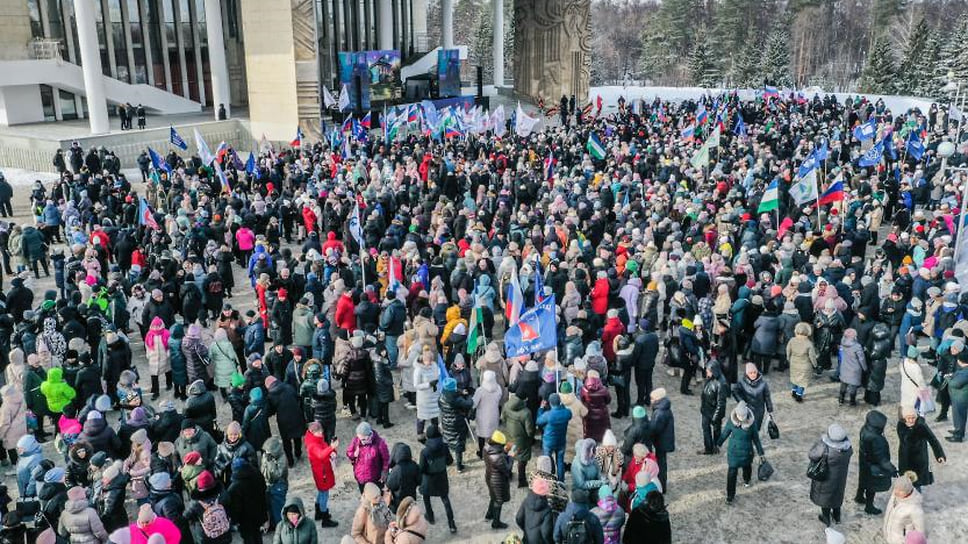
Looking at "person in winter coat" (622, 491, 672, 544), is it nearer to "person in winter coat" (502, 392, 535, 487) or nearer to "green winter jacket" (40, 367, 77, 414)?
"person in winter coat" (502, 392, 535, 487)

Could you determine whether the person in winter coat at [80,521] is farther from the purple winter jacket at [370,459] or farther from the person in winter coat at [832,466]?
the person in winter coat at [832,466]

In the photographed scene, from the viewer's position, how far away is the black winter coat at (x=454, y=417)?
874 centimetres

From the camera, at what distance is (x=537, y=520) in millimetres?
6727

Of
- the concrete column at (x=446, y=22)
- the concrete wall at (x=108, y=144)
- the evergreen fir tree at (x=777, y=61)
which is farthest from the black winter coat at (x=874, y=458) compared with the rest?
the evergreen fir tree at (x=777, y=61)

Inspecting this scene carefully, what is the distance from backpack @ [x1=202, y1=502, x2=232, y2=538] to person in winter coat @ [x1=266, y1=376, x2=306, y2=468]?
1.79 meters

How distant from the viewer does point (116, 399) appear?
10789 mm

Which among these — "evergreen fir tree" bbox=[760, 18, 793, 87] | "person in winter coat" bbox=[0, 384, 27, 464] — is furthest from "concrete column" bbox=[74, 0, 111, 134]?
"evergreen fir tree" bbox=[760, 18, 793, 87]

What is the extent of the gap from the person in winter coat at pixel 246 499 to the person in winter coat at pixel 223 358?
2936 mm

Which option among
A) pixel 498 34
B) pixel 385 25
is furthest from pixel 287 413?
pixel 385 25

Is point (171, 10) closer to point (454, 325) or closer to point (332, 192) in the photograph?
point (332, 192)

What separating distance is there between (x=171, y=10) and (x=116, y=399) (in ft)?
115

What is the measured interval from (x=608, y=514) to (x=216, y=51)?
3295 centimetres

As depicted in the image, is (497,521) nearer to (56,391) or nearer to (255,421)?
(255,421)

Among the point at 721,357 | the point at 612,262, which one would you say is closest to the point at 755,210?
the point at 612,262
